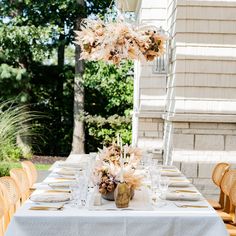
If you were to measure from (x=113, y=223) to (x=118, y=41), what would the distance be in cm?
136

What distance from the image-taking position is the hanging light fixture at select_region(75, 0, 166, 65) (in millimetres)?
3686

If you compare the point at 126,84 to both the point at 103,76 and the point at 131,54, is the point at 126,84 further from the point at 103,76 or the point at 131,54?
the point at 131,54

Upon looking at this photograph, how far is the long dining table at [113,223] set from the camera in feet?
10.2

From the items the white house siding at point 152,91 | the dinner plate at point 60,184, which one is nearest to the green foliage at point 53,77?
the white house siding at point 152,91

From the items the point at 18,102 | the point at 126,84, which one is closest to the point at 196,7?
the point at 126,84

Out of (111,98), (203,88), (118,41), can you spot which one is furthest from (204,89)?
(111,98)

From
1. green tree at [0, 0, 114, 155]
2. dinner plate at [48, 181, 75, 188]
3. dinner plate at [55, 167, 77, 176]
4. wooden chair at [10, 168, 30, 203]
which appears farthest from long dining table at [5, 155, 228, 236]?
green tree at [0, 0, 114, 155]

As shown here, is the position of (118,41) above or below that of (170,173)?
above

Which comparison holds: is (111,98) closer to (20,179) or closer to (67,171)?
(67,171)

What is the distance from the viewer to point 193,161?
6.09 m

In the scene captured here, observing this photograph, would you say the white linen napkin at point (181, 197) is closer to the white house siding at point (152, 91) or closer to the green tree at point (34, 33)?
the white house siding at point (152, 91)

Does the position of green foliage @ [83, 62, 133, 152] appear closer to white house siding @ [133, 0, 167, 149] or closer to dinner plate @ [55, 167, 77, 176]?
white house siding @ [133, 0, 167, 149]

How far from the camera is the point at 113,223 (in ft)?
10.3

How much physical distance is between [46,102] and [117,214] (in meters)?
9.17
